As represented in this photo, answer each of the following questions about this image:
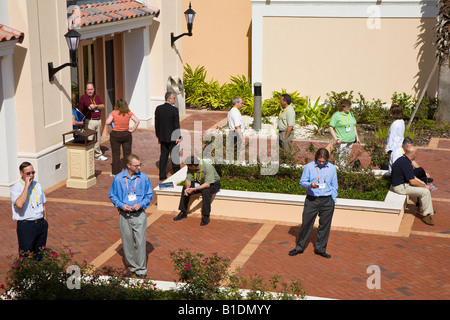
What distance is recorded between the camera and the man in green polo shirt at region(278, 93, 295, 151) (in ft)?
43.6

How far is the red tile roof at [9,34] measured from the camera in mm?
11883

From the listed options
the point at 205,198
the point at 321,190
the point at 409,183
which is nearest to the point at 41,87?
the point at 205,198

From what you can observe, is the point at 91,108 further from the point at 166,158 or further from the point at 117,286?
the point at 117,286

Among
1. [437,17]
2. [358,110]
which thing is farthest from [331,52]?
[437,17]

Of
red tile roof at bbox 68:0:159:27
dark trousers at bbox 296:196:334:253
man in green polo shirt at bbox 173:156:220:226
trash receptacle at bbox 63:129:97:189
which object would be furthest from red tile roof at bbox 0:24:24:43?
dark trousers at bbox 296:196:334:253

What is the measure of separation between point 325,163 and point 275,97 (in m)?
11.5

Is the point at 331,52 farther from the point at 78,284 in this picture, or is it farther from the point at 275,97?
the point at 78,284

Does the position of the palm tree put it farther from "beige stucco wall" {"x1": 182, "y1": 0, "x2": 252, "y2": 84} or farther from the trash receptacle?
the trash receptacle

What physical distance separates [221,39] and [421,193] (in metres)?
12.9

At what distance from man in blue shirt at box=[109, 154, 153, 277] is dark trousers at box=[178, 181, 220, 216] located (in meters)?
2.23

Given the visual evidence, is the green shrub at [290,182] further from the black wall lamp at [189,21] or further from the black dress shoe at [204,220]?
the black wall lamp at [189,21]

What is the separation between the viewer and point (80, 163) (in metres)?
13.4
